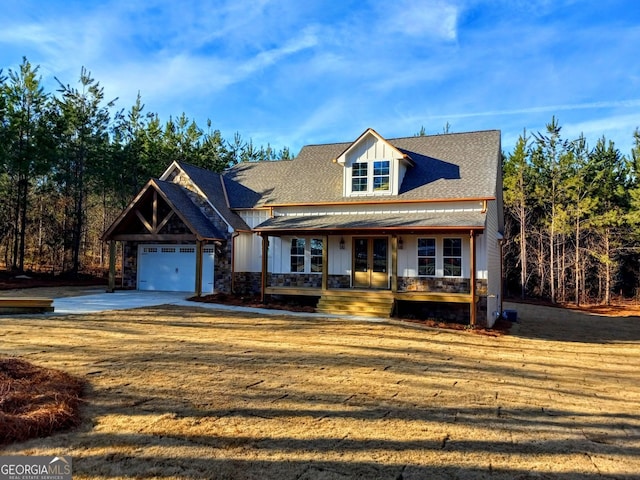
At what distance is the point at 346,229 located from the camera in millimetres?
15086

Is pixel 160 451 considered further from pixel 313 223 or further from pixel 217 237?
pixel 217 237

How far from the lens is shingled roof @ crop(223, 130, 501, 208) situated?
1616 centimetres

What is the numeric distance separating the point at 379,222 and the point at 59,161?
2026 cm

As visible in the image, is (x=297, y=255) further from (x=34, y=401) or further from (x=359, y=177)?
(x=34, y=401)

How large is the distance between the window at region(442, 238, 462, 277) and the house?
34mm

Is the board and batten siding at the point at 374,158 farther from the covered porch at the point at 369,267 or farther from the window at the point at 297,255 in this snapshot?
the window at the point at 297,255

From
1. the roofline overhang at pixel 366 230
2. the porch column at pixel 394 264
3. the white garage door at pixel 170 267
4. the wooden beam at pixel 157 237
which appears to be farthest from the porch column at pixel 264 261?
the porch column at pixel 394 264

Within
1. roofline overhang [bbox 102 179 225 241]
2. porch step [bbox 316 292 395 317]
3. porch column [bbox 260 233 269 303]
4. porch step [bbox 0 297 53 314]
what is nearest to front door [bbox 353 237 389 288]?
porch step [bbox 316 292 395 317]

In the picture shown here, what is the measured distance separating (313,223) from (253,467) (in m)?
13.1

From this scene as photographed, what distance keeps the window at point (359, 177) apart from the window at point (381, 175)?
355 millimetres

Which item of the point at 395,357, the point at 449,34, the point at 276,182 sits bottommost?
the point at 395,357

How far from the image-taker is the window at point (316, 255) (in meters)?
17.3

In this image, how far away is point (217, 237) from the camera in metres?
18.0

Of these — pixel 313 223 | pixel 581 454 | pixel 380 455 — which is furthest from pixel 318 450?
pixel 313 223
